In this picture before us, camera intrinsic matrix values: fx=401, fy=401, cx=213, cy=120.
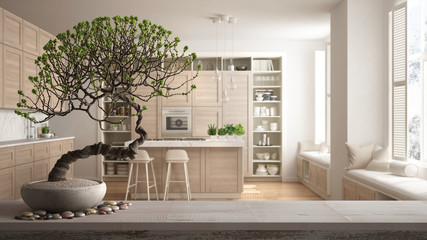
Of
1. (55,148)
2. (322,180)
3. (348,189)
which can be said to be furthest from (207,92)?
(348,189)

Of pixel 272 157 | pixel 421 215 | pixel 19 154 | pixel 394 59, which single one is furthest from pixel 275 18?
pixel 421 215

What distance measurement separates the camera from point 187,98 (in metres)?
8.54

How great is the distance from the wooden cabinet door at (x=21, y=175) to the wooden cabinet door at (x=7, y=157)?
0.18 m

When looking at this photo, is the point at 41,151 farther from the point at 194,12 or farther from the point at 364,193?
the point at 364,193

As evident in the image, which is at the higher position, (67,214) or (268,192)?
(67,214)

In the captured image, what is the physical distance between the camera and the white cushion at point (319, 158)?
6.57m

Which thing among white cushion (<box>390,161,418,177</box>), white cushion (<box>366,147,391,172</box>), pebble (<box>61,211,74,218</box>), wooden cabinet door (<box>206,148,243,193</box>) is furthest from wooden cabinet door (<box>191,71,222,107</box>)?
pebble (<box>61,211,74,218</box>)

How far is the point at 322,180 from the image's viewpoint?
661cm

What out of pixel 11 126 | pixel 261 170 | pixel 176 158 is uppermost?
pixel 11 126

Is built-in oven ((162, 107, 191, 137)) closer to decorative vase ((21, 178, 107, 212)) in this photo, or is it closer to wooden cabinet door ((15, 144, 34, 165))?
wooden cabinet door ((15, 144, 34, 165))

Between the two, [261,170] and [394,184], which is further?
[261,170]

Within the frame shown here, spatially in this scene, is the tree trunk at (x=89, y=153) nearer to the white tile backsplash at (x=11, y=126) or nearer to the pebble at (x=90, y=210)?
the pebble at (x=90, y=210)

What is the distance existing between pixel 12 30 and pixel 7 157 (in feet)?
6.00

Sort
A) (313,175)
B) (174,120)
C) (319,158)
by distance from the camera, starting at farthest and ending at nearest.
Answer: (174,120)
(313,175)
(319,158)
